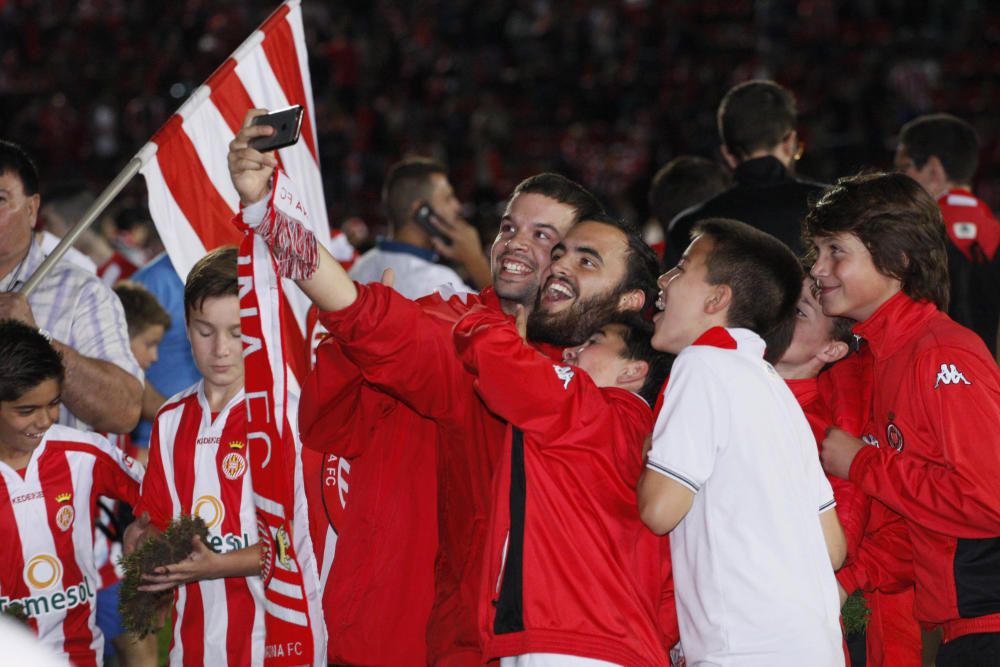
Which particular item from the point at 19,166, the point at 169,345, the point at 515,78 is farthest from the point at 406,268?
the point at 515,78

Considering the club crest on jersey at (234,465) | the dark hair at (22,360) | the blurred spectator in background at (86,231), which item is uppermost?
the blurred spectator in background at (86,231)

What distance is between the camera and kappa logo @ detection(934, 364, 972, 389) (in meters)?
3.45

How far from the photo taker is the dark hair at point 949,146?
19.6 ft

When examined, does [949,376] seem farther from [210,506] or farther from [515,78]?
[515,78]

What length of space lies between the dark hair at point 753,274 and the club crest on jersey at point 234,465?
5.35 ft

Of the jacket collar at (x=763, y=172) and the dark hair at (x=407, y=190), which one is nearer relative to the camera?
the jacket collar at (x=763, y=172)

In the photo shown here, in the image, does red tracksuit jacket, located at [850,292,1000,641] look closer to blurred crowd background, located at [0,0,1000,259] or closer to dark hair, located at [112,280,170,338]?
dark hair, located at [112,280,170,338]

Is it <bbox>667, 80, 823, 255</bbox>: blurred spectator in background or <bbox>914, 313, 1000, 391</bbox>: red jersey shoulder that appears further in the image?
<bbox>667, 80, 823, 255</bbox>: blurred spectator in background

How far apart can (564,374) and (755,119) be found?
260 centimetres

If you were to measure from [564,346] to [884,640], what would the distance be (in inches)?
56.9

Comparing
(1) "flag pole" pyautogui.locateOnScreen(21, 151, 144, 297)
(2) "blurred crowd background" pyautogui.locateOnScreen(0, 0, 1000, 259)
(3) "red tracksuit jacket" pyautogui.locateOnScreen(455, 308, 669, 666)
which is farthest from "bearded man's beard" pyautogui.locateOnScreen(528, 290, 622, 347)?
(2) "blurred crowd background" pyautogui.locateOnScreen(0, 0, 1000, 259)

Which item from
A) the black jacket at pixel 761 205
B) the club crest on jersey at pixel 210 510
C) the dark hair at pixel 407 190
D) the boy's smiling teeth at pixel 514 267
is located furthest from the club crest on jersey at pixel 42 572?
the dark hair at pixel 407 190

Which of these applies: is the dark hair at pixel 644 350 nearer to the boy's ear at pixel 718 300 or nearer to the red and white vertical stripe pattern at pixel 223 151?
the boy's ear at pixel 718 300

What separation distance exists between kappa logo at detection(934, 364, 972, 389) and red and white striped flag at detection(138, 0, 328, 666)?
1.73m
